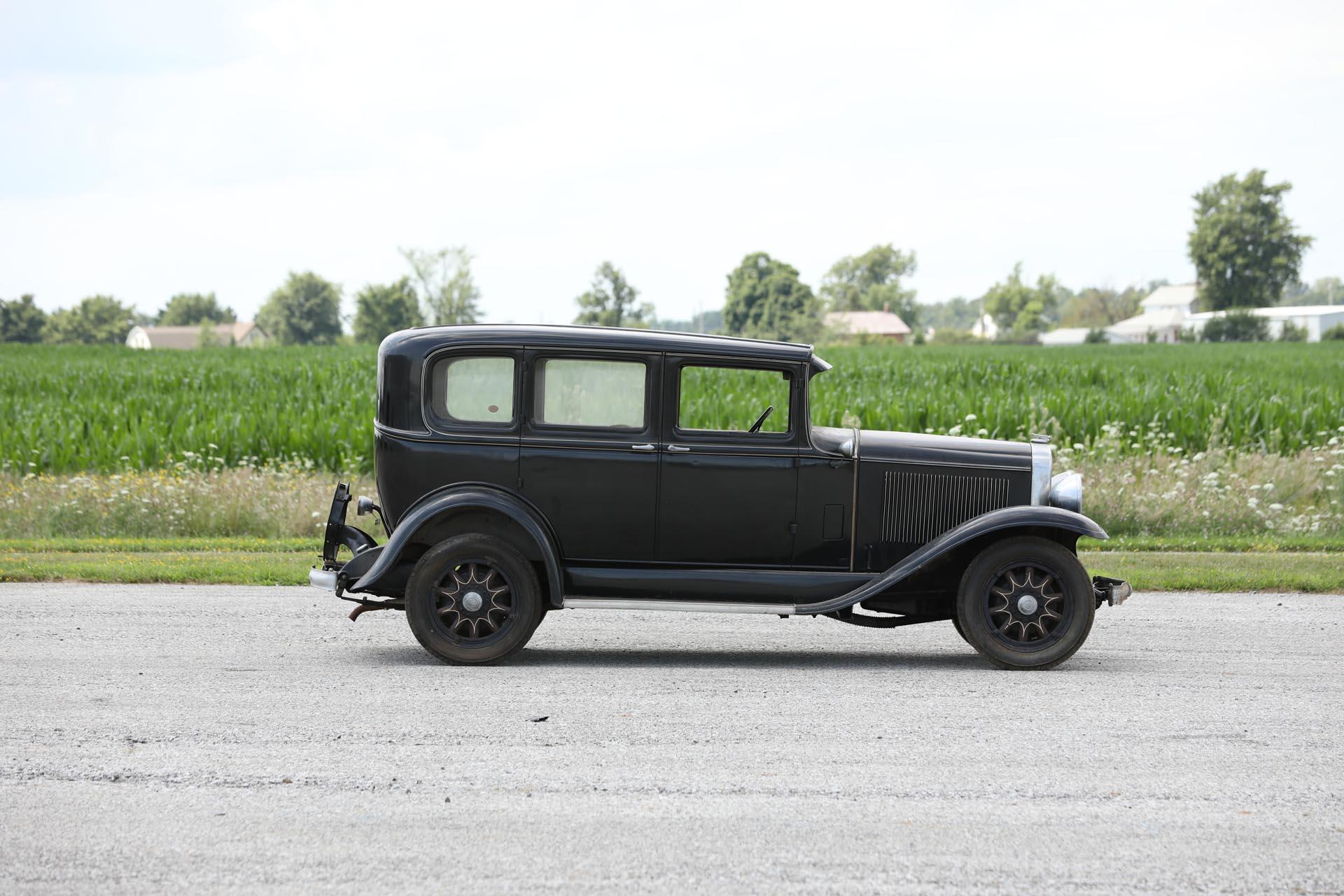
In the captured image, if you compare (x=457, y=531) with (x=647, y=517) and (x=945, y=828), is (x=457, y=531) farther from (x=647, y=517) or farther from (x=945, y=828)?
(x=945, y=828)

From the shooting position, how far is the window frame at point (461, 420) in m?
7.66

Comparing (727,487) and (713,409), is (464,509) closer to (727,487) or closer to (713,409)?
(727,487)

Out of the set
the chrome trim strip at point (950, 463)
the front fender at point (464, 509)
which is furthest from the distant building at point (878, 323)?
the front fender at point (464, 509)

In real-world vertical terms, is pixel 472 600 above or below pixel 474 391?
below

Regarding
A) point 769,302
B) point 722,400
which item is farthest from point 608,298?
point 722,400

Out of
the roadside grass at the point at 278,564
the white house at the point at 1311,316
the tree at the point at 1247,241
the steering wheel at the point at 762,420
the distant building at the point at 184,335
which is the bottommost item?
the roadside grass at the point at 278,564

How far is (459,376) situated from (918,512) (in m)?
2.94

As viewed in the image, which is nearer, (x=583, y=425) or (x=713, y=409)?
(x=583, y=425)

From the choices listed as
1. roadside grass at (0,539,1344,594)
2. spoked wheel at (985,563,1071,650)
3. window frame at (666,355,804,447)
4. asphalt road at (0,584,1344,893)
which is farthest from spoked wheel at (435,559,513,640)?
roadside grass at (0,539,1344,594)

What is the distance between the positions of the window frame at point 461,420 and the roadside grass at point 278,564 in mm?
3720

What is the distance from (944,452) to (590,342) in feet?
7.51

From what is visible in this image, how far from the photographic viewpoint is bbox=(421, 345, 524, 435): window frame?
A: 7660 mm

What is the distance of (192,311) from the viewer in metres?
161

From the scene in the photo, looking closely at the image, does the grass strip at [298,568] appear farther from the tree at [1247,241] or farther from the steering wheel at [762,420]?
the tree at [1247,241]
